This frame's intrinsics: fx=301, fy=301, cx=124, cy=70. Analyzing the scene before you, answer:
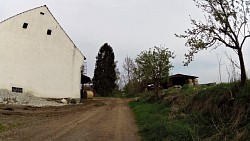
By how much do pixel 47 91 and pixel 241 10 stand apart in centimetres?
2498

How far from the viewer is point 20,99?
93.0 ft

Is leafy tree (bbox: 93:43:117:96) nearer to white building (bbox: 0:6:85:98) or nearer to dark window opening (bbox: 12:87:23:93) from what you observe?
white building (bbox: 0:6:85:98)

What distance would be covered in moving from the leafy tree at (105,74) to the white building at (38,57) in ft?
89.0

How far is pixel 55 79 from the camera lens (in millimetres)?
33062

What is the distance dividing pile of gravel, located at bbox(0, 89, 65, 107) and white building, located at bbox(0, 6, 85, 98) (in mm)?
1019

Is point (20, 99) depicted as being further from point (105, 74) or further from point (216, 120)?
point (105, 74)

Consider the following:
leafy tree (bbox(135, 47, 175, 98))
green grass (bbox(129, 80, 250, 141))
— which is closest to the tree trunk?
green grass (bbox(129, 80, 250, 141))

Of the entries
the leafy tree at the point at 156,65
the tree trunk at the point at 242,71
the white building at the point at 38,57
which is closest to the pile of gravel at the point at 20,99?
the white building at the point at 38,57

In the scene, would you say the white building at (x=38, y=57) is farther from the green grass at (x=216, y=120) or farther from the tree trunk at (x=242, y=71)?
the tree trunk at (x=242, y=71)

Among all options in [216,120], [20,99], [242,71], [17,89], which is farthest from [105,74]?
[216,120]

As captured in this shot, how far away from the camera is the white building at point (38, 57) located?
29641 millimetres

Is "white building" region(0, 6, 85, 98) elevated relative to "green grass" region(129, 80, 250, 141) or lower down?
elevated

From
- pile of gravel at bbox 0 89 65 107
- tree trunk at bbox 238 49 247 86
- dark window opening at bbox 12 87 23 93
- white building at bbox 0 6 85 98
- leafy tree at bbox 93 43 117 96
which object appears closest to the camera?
tree trunk at bbox 238 49 247 86

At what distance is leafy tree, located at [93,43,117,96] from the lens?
6269 cm
